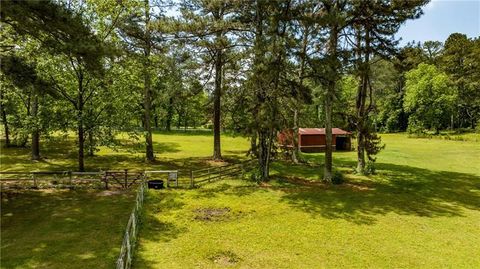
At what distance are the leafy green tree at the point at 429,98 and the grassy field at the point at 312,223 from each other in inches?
1703

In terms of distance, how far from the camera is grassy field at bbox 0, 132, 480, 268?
479 inches

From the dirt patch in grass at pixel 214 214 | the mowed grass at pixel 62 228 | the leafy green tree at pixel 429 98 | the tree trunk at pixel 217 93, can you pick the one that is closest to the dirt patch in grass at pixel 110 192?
the mowed grass at pixel 62 228

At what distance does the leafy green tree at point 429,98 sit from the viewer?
6588 centimetres

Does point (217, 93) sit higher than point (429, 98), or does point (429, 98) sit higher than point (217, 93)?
point (429, 98)

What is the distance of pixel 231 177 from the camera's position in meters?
25.1

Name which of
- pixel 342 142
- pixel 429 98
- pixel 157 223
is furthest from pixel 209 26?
pixel 429 98

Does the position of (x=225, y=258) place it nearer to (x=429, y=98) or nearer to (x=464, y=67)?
(x=429, y=98)

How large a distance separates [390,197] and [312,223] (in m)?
7.32

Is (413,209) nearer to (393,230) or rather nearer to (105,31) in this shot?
(393,230)

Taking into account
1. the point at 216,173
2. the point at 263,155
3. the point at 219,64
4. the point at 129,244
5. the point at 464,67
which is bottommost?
A: the point at 129,244

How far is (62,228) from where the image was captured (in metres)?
13.9

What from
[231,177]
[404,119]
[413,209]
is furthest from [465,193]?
[404,119]

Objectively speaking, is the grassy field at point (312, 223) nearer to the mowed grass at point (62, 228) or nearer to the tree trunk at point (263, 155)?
the mowed grass at point (62, 228)

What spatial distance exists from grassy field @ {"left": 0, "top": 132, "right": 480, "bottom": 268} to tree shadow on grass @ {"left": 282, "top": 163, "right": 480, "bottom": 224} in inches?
2.2
